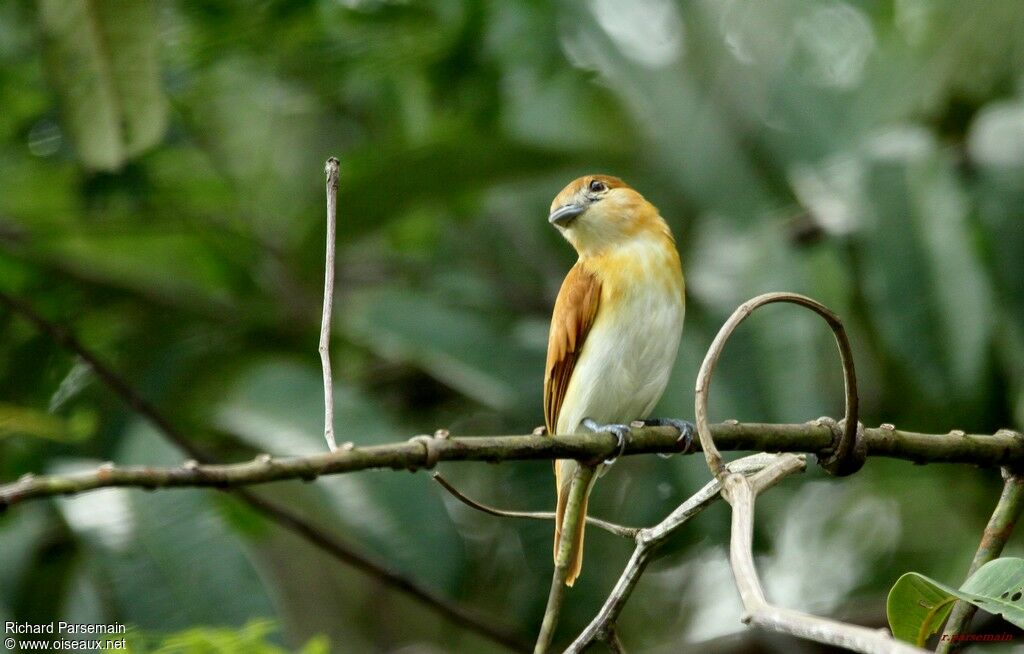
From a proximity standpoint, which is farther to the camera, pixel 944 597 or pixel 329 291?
pixel 944 597

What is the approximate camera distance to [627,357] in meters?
3.49

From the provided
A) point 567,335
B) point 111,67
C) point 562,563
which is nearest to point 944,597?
point 562,563

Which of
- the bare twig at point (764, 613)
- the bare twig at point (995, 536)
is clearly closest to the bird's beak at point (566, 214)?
the bare twig at point (995, 536)

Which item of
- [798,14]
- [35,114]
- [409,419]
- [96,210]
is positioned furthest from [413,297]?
[798,14]

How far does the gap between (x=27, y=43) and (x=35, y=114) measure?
0.36 meters

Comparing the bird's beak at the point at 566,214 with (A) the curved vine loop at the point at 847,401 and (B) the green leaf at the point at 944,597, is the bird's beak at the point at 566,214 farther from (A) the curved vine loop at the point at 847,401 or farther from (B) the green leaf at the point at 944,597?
(B) the green leaf at the point at 944,597

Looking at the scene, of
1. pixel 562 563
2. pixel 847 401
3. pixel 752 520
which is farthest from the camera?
pixel 847 401

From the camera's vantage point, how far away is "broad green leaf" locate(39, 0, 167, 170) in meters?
3.62

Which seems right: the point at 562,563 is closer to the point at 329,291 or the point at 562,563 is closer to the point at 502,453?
the point at 502,453

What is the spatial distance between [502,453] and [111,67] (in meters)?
2.53

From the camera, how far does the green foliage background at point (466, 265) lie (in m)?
3.70

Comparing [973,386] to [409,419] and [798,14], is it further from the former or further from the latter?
[409,419]

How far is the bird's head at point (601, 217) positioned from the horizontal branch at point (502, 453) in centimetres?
161

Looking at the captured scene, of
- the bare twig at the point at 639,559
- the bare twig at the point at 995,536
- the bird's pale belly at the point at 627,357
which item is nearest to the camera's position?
the bare twig at the point at 639,559
